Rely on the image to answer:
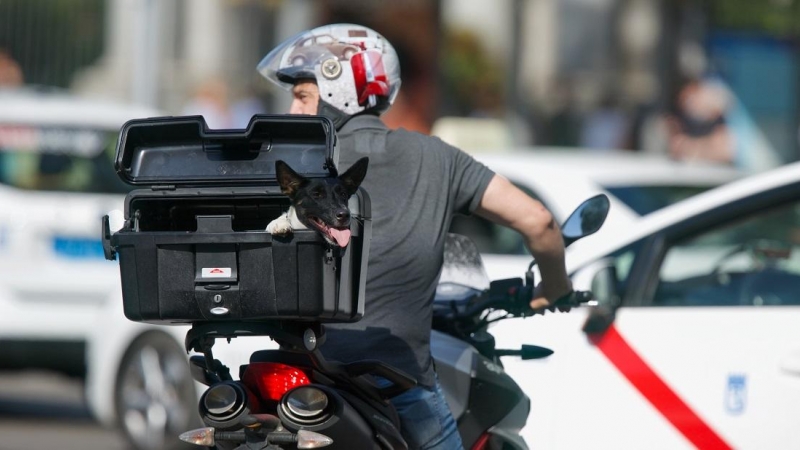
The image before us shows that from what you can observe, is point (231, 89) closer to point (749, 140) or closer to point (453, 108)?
point (453, 108)

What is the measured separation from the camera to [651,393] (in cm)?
488

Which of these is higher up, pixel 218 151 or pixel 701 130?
pixel 218 151

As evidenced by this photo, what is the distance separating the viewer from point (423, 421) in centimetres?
354

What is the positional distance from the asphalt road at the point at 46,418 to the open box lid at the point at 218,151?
5.27 m

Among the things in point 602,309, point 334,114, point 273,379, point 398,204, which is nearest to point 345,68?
point 334,114

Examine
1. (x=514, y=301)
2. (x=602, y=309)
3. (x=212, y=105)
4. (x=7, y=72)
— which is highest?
(x=514, y=301)

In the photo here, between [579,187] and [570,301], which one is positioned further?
[579,187]

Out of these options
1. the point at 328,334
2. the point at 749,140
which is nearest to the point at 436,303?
the point at 328,334

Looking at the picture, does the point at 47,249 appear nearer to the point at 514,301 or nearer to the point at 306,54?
the point at 514,301

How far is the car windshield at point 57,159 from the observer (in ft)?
31.0

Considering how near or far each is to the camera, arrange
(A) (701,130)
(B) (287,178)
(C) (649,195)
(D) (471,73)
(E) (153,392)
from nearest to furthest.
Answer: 1. (B) (287,178)
2. (C) (649,195)
3. (E) (153,392)
4. (A) (701,130)
5. (D) (471,73)

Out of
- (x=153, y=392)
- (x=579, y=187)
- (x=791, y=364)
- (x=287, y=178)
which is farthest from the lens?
(x=153, y=392)

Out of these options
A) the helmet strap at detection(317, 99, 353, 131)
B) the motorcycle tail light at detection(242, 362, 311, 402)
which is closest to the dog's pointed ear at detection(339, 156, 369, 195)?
the motorcycle tail light at detection(242, 362, 311, 402)

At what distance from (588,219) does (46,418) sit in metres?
6.49
